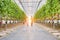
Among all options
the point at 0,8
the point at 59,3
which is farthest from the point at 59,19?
the point at 0,8

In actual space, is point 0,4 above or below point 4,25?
above

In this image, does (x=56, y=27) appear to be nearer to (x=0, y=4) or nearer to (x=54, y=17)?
(x=54, y=17)

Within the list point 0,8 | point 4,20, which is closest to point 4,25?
point 4,20

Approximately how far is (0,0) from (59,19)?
12.1 m

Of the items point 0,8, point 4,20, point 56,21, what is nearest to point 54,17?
point 56,21

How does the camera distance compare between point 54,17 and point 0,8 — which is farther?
point 54,17

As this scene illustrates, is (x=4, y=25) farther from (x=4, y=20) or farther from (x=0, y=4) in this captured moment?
(x=0, y=4)

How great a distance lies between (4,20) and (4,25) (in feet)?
6.62

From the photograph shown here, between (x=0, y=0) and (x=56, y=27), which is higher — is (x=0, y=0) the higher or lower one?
the higher one

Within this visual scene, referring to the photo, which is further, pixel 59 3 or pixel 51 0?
pixel 51 0

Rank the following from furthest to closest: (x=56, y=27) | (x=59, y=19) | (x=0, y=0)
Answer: (x=56, y=27) < (x=59, y=19) < (x=0, y=0)

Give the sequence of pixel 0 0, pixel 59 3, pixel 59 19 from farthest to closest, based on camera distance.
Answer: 1. pixel 59 19
2. pixel 59 3
3. pixel 0 0

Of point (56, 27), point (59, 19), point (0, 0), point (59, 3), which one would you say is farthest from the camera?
point (56, 27)

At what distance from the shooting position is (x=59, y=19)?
3288cm
